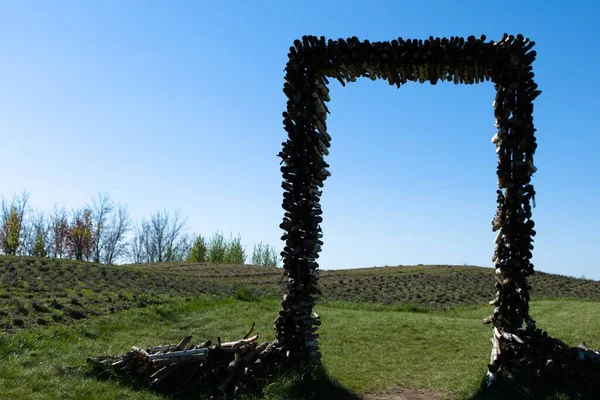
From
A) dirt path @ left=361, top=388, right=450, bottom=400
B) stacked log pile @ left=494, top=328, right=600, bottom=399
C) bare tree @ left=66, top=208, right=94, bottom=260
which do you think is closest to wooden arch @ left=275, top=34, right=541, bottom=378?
stacked log pile @ left=494, top=328, right=600, bottom=399

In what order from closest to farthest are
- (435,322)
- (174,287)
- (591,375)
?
(591,375)
(435,322)
(174,287)

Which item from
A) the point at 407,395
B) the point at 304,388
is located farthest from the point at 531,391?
the point at 304,388

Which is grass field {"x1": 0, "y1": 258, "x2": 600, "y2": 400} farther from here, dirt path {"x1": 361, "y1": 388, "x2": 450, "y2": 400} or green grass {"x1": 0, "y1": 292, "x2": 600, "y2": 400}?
dirt path {"x1": 361, "y1": 388, "x2": 450, "y2": 400}

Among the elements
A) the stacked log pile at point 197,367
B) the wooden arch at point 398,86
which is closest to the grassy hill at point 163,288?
the wooden arch at point 398,86

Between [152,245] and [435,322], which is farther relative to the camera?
[152,245]

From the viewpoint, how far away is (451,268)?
124 feet

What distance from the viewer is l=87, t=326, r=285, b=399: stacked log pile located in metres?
8.59

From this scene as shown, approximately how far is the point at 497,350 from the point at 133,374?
5663mm

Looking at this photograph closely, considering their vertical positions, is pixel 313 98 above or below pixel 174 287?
above

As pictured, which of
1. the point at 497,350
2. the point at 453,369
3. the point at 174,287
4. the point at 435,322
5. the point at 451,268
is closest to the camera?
the point at 497,350

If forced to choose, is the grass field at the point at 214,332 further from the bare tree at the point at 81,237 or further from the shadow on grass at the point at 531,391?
the bare tree at the point at 81,237

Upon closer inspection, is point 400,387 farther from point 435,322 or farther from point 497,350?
point 435,322

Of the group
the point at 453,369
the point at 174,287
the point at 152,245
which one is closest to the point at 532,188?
the point at 453,369

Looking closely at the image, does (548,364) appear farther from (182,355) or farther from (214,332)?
(214,332)
